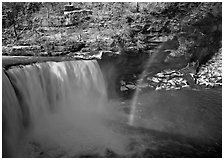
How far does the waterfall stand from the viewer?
859cm

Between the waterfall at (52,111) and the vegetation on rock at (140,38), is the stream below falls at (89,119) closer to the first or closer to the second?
the waterfall at (52,111)

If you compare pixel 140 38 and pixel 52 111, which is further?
pixel 140 38

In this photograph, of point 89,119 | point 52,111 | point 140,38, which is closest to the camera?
point 52,111

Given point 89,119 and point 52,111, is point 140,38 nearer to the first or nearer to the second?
point 89,119

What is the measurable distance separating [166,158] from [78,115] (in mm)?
5942


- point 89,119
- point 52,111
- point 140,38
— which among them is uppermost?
point 140,38

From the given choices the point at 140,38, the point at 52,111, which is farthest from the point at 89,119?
the point at 140,38

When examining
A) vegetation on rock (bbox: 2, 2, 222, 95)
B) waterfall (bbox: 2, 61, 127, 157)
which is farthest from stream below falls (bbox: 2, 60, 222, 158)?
vegetation on rock (bbox: 2, 2, 222, 95)

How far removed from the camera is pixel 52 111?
11.8 m

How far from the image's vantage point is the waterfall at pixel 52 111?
28.2ft

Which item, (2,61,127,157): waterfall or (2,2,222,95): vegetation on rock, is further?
(2,2,222,95): vegetation on rock

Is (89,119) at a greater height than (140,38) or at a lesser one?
lesser

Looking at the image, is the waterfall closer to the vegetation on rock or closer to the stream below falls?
the stream below falls

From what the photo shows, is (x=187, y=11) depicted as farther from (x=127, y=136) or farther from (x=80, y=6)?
(x=127, y=136)
